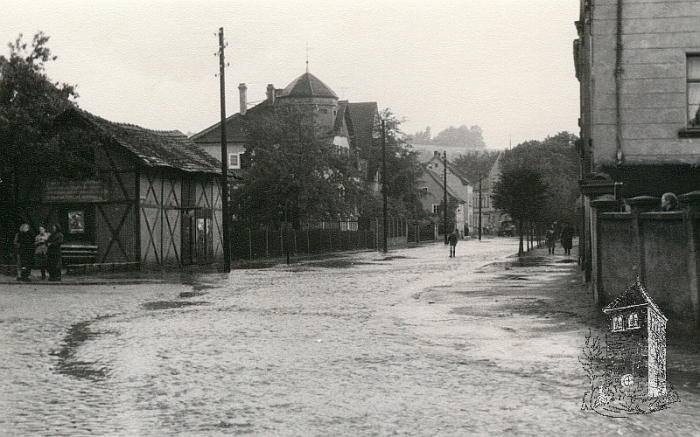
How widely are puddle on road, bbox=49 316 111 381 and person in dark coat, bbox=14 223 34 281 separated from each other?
12433 millimetres

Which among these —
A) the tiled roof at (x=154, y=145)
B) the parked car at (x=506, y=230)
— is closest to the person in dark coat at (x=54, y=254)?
the tiled roof at (x=154, y=145)

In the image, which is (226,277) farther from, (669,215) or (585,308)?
(669,215)

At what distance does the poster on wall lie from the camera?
33.3m

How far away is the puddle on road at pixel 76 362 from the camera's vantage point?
30.7 feet

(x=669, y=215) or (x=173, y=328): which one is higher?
(x=669, y=215)

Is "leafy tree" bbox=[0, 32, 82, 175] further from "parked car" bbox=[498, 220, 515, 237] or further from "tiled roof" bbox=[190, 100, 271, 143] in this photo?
"parked car" bbox=[498, 220, 515, 237]

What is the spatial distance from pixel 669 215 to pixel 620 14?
30.3ft

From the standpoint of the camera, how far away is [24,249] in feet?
82.1

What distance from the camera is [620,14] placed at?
20.2 meters

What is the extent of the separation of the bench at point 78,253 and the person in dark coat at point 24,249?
5851 mm

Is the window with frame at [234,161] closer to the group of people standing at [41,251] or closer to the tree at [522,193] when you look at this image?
the tree at [522,193]

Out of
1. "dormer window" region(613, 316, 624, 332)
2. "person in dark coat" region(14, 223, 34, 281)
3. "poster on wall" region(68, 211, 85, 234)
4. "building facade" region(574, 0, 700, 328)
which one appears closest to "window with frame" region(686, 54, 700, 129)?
"building facade" region(574, 0, 700, 328)

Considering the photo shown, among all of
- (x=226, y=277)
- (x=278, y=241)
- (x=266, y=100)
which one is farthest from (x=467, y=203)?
(x=226, y=277)

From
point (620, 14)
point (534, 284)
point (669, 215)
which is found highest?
point (620, 14)
